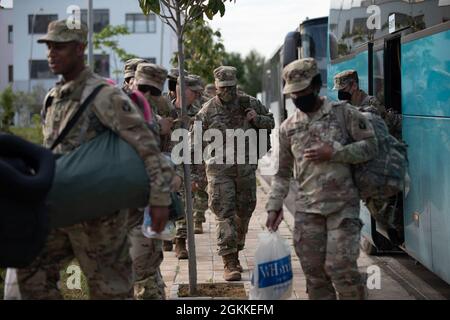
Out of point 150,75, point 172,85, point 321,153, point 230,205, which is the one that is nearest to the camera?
point 321,153

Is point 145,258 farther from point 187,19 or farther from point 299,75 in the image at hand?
point 187,19

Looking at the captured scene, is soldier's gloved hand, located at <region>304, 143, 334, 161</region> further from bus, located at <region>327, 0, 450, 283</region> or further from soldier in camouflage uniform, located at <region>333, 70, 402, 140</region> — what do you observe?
soldier in camouflage uniform, located at <region>333, 70, 402, 140</region>

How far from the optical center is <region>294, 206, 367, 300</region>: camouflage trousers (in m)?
5.73

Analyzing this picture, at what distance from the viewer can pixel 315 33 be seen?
1983cm

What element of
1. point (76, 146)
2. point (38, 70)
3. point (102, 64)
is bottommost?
point (76, 146)

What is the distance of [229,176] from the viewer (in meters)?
9.02

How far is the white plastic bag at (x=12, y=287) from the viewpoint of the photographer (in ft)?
17.3

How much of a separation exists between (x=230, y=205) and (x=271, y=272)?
3209 mm

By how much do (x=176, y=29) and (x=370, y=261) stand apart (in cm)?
369

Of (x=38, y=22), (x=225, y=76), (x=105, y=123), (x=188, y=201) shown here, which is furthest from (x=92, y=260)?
(x=38, y=22)

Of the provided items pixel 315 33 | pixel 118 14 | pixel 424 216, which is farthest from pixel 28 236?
pixel 118 14

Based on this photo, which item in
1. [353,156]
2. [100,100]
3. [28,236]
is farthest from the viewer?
[353,156]
